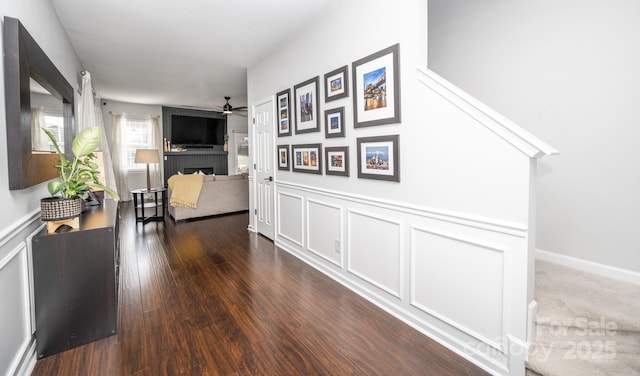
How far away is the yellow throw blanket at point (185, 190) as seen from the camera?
16.9ft

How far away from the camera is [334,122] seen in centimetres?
269

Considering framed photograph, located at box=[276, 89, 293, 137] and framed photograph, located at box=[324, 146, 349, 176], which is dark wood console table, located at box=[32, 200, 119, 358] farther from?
framed photograph, located at box=[276, 89, 293, 137]

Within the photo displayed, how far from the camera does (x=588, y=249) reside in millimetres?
2162

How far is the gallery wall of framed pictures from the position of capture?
2.13 meters

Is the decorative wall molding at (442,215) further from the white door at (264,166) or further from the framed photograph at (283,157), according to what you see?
the white door at (264,166)

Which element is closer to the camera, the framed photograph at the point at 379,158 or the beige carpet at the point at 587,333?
the beige carpet at the point at 587,333

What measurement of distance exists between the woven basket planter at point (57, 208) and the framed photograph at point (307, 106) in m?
2.06

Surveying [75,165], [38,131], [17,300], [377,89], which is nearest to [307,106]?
[377,89]

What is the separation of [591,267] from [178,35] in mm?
4484

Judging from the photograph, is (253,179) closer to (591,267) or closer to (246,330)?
(246,330)

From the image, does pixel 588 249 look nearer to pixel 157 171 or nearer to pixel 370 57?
pixel 370 57

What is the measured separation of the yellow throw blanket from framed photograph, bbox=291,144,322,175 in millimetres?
2720

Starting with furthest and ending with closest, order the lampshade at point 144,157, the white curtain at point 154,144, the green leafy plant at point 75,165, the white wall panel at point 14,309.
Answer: the white curtain at point 154,144
the lampshade at point 144,157
the green leafy plant at point 75,165
the white wall panel at point 14,309

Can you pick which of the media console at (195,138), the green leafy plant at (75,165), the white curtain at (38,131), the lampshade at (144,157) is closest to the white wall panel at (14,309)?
the green leafy plant at (75,165)
